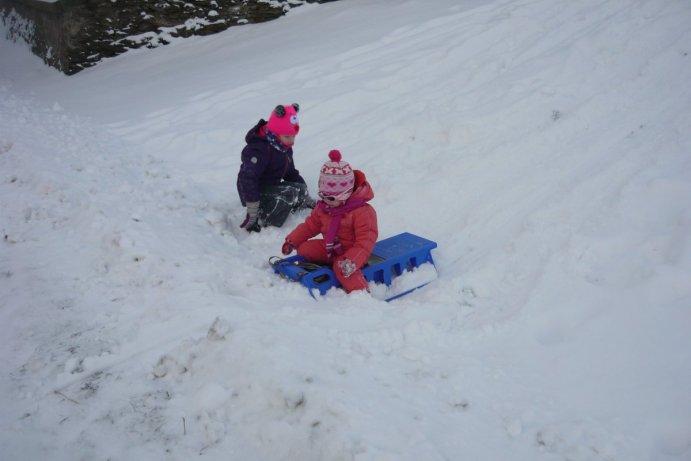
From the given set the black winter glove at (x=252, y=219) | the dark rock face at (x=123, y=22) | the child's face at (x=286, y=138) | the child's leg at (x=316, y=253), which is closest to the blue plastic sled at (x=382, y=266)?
the child's leg at (x=316, y=253)

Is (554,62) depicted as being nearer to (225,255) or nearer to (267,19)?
(225,255)

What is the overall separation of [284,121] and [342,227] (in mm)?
1280

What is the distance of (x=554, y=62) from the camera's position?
241 inches

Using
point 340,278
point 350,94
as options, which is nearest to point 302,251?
point 340,278

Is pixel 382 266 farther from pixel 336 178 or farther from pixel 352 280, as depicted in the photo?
pixel 336 178

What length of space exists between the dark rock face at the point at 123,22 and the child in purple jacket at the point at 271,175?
6705 mm

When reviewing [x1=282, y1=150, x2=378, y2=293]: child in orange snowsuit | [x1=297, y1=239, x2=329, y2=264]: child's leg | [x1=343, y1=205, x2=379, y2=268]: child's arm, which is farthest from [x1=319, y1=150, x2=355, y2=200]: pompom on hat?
[x1=297, y1=239, x2=329, y2=264]: child's leg

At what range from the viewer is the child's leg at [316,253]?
166 inches

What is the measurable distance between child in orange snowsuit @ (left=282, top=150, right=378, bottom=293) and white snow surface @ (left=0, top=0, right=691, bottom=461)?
0.25m

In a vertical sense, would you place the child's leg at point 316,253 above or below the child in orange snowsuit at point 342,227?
below

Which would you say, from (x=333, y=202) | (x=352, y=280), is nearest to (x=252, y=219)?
(x=333, y=202)

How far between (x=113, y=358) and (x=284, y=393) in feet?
3.70

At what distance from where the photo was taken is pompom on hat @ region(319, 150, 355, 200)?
12.6 feet

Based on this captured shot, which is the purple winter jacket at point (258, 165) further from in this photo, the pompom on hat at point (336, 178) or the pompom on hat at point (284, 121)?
the pompom on hat at point (336, 178)
